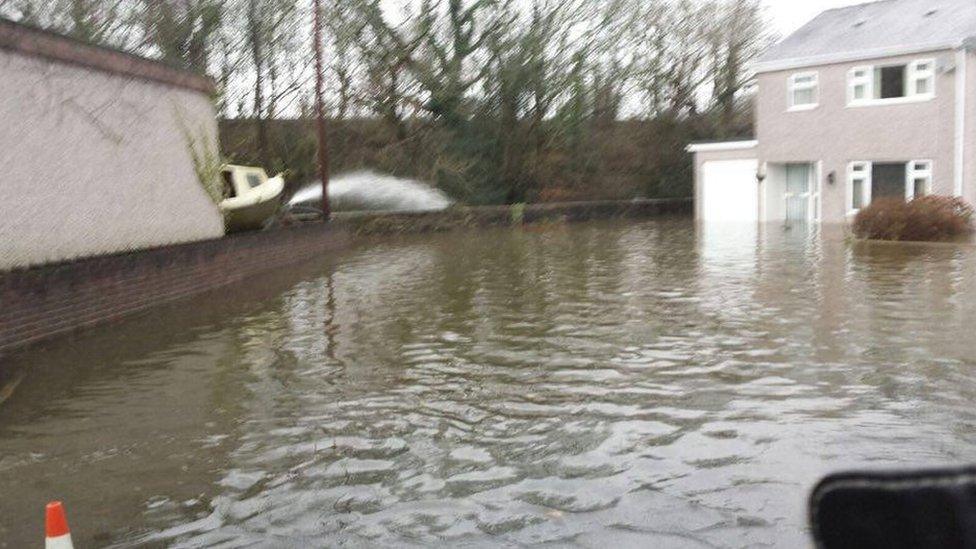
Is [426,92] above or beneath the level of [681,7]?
beneath

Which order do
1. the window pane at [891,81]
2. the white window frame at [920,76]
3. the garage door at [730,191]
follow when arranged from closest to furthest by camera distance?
1. the white window frame at [920,76]
2. the window pane at [891,81]
3. the garage door at [730,191]

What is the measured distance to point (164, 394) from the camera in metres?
9.32

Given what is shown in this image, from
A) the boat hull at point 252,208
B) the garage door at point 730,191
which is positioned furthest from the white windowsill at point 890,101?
the boat hull at point 252,208

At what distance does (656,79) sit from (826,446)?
142ft

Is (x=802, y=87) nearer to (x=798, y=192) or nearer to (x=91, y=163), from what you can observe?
(x=798, y=192)

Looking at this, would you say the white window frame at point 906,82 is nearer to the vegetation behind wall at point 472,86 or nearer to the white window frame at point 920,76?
the white window frame at point 920,76

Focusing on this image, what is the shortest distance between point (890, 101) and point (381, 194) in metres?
17.8

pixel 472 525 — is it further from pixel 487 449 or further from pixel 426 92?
pixel 426 92

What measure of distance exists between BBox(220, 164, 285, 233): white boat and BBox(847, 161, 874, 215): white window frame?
693 inches

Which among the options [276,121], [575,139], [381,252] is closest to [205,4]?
[276,121]

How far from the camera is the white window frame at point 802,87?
106 feet

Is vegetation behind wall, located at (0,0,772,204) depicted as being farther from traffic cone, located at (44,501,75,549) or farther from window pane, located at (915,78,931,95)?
traffic cone, located at (44,501,75,549)

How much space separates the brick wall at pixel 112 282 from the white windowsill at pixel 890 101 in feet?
62.3

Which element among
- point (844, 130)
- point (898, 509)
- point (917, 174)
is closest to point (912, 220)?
point (917, 174)
